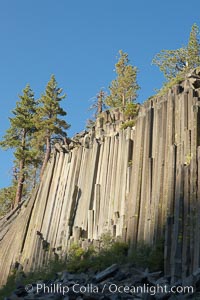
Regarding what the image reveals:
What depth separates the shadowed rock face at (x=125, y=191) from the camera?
11211 millimetres

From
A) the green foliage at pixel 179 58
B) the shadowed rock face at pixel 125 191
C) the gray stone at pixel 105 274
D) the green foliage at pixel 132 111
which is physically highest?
the green foliage at pixel 179 58

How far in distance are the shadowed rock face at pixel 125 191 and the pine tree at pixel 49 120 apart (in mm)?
8989

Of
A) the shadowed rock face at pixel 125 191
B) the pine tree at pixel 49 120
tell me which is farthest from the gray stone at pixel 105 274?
the pine tree at pixel 49 120

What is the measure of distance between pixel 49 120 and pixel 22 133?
3.42 meters

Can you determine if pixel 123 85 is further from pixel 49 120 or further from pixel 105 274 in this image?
pixel 105 274

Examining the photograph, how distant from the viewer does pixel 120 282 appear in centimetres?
1027

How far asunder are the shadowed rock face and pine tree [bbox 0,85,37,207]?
8.97 metres

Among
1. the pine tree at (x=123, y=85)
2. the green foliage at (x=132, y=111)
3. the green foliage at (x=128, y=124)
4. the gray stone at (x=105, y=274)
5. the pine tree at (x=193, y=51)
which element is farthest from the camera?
the pine tree at (x=123, y=85)

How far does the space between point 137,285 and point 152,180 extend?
456 cm

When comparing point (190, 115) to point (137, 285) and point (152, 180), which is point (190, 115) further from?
point (137, 285)

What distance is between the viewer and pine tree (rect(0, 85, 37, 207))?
1276 inches

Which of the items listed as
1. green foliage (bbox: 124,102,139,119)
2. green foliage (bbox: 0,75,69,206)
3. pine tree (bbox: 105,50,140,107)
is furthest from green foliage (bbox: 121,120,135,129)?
pine tree (bbox: 105,50,140,107)

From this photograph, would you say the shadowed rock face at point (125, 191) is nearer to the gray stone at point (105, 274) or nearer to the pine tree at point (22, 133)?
the gray stone at point (105, 274)

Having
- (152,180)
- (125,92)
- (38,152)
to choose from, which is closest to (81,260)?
(152,180)
